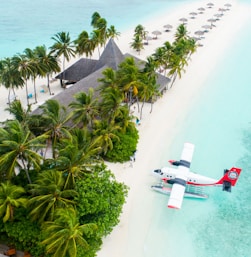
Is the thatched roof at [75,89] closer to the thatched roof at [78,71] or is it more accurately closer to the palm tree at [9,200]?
the thatched roof at [78,71]

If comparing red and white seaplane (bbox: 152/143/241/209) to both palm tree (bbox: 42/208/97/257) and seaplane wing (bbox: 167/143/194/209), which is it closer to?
seaplane wing (bbox: 167/143/194/209)

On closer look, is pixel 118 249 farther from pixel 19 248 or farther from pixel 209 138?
pixel 209 138

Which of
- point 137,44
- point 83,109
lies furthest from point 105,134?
point 137,44

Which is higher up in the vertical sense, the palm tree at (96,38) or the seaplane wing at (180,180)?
the palm tree at (96,38)

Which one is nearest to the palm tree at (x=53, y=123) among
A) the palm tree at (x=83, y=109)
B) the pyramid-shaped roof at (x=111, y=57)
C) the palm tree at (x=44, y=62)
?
the palm tree at (x=83, y=109)

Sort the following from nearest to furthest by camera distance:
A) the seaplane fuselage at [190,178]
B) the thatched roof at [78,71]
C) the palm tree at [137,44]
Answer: the seaplane fuselage at [190,178], the thatched roof at [78,71], the palm tree at [137,44]

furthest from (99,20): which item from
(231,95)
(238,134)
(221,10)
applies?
(221,10)
